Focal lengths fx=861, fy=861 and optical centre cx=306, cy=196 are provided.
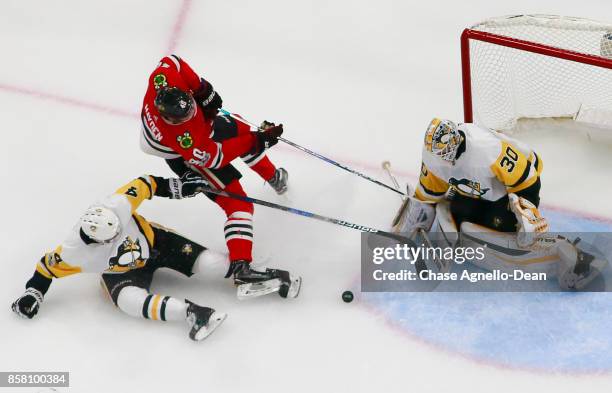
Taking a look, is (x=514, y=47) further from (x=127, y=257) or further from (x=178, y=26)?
(x=178, y=26)

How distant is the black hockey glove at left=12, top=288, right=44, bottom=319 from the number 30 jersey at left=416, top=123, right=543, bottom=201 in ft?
5.42

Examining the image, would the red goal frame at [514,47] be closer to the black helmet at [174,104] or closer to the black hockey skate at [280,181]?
the black hockey skate at [280,181]

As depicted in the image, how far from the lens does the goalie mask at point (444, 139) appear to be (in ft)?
10.6

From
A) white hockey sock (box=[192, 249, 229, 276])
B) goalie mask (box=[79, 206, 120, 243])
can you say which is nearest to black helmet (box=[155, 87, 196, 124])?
goalie mask (box=[79, 206, 120, 243])

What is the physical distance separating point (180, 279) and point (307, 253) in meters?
0.56

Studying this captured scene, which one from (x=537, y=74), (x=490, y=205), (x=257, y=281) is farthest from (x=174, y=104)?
(x=537, y=74)

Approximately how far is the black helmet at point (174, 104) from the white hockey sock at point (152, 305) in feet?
2.30

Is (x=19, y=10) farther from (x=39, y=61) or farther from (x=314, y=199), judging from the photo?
(x=314, y=199)

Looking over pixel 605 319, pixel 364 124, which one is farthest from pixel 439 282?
pixel 364 124

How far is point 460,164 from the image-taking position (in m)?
3.31

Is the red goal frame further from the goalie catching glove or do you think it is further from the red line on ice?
the red line on ice

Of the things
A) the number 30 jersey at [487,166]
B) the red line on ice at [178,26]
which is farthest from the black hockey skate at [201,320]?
the red line on ice at [178,26]

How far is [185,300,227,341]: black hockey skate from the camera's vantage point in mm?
3379

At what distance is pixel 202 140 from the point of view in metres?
3.39
